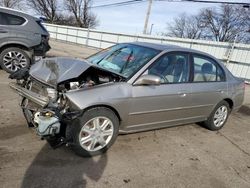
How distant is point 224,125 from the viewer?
6.22m

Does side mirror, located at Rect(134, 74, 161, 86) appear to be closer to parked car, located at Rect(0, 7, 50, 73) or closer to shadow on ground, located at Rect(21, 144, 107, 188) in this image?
shadow on ground, located at Rect(21, 144, 107, 188)

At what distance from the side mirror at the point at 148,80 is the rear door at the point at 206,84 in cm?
108

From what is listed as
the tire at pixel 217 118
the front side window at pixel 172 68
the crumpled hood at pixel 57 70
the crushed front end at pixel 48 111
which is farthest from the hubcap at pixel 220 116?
the crushed front end at pixel 48 111

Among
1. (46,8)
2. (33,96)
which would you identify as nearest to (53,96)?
(33,96)

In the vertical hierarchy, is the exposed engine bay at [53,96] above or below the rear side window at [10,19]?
below

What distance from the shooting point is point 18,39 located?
8078 mm

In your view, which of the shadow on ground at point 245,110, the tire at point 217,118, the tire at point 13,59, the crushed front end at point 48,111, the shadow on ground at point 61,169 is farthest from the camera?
the tire at point 13,59

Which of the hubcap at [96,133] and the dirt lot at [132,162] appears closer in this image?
the dirt lot at [132,162]

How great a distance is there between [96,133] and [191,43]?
43.2 feet

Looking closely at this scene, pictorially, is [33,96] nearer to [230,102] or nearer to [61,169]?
[61,169]

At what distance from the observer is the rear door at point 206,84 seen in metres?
4.94

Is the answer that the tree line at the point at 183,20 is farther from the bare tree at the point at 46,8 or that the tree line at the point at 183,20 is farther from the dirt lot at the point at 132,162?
the dirt lot at the point at 132,162

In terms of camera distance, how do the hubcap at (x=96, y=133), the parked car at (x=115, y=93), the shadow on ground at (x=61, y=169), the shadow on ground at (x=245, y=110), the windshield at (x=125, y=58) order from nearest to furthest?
the shadow on ground at (x=61, y=169)
the parked car at (x=115, y=93)
the hubcap at (x=96, y=133)
the windshield at (x=125, y=58)
the shadow on ground at (x=245, y=110)

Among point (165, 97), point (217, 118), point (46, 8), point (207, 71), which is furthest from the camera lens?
point (46, 8)
